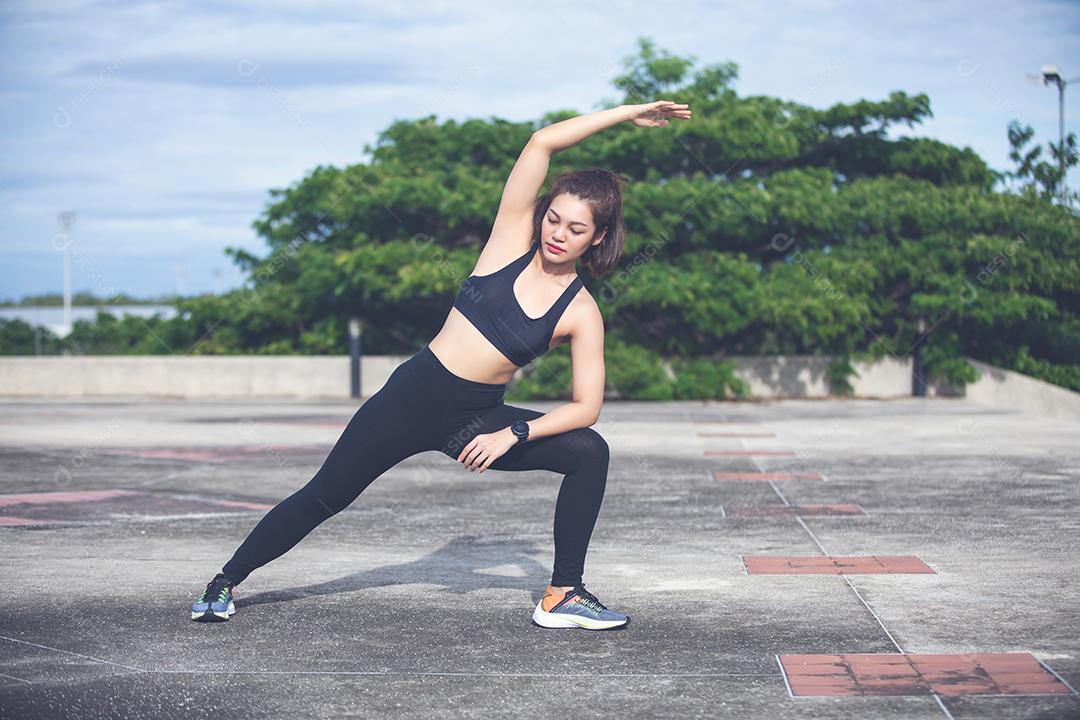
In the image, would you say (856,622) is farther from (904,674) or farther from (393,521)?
(393,521)

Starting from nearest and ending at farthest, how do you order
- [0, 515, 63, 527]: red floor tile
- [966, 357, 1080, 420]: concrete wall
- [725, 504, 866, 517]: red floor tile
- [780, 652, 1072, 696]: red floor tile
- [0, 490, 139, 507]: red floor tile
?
[780, 652, 1072, 696]: red floor tile → [0, 515, 63, 527]: red floor tile → [725, 504, 866, 517]: red floor tile → [0, 490, 139, 507]: red floor tile → [966, 357, 1080, 420]: concrete wall

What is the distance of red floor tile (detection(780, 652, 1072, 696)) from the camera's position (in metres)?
3.92

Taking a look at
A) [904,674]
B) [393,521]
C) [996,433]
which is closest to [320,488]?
[904,674]

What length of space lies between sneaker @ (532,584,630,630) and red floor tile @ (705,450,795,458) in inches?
317

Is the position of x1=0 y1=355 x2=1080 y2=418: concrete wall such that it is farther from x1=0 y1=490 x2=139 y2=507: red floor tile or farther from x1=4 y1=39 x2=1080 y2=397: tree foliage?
x1=0 y1=490 x2=139 y2=507: red floor tile

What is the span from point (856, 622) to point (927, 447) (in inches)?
350

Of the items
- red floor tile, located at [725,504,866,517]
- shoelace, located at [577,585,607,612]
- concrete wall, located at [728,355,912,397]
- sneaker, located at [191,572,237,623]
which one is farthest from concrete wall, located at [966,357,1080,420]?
sneaker, located at [191,572,237,623]

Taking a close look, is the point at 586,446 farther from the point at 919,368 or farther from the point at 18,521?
the point at 919,368

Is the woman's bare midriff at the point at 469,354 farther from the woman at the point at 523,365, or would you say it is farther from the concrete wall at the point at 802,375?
the concrete wall at the point at 802,375

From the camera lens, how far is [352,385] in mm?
26516

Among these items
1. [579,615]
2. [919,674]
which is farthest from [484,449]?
[919,674]

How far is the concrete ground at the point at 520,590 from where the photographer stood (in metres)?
3.95

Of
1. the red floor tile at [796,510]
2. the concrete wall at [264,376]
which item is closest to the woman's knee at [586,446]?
the red floor tile at [796,510]

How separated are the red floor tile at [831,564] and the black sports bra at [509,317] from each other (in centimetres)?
206
